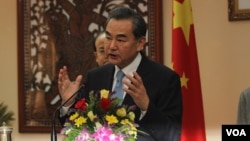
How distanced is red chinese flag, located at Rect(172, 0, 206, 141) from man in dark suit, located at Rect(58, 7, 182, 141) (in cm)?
72

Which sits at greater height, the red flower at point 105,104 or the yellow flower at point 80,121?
the red flower at point 105,104

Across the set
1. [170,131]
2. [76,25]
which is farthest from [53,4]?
[170,131]

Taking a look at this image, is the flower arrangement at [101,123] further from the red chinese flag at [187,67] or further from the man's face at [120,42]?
the red chinese flag at [187,67]

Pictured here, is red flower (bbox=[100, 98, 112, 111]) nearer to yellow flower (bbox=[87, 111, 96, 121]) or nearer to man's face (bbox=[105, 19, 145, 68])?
yellow flower (bbox=[87, 111, 96, 121])

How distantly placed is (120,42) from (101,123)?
524mm

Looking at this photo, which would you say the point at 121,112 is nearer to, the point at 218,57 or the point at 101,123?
the point at 101,123

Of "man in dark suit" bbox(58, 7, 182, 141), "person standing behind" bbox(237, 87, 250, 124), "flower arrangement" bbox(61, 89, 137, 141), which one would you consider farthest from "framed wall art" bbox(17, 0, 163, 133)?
"flower arrangement" bbox(61, 89, 137, 141)

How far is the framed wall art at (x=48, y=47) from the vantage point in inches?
129

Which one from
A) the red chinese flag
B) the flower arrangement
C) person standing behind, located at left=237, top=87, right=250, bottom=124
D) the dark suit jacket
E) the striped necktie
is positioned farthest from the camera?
the red chinese flag

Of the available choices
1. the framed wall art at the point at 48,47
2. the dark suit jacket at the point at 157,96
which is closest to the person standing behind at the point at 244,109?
the dark suit jacket at the point at 157,96

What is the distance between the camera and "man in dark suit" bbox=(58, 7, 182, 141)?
1.97 metres

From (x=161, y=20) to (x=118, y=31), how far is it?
1.05m

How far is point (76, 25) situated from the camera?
3283 mm

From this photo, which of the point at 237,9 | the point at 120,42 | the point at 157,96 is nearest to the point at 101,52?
the point at 120,42
